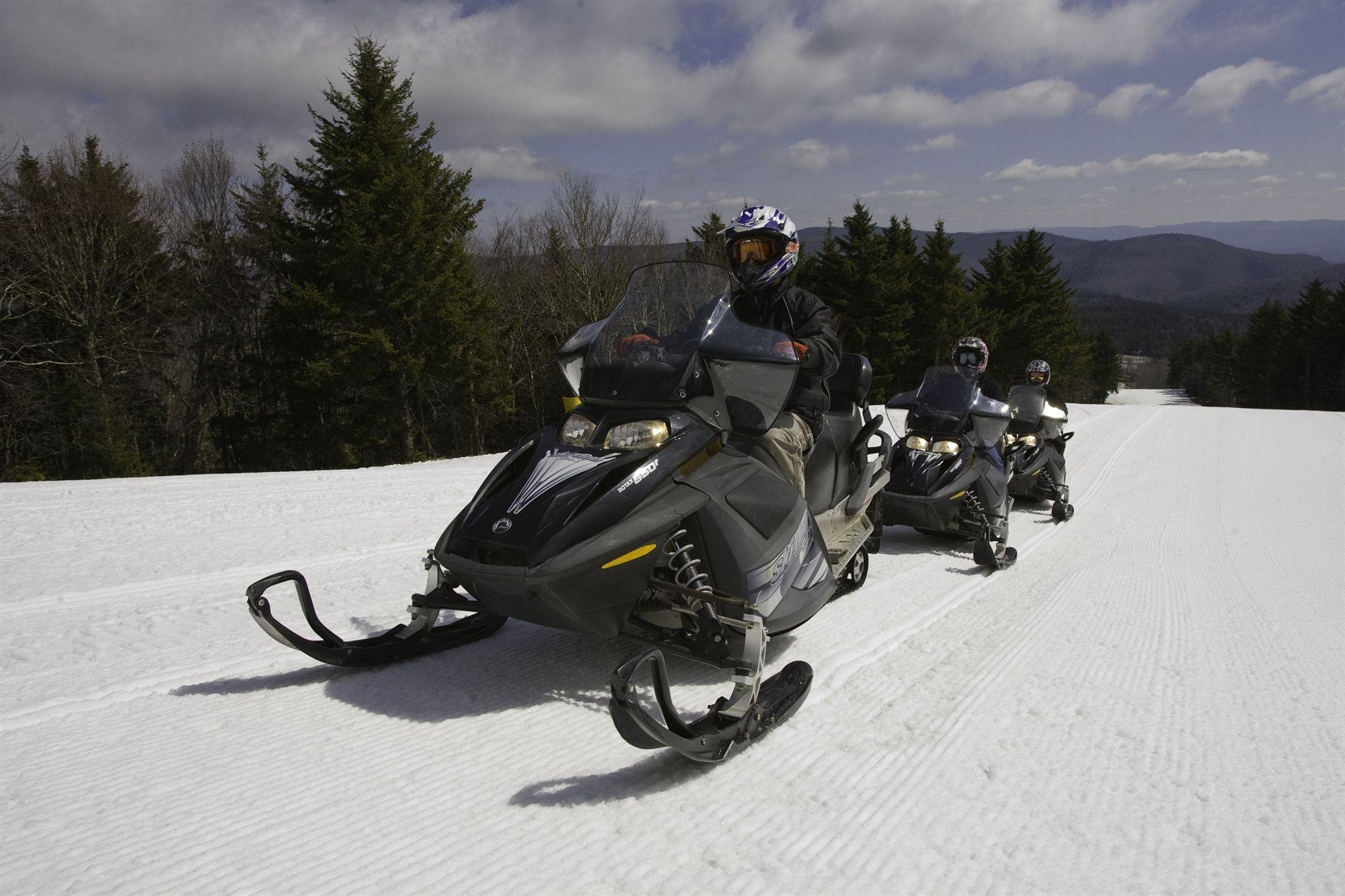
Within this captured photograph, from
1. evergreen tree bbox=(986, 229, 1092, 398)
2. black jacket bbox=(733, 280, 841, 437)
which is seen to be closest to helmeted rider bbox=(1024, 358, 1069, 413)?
black jacket bbox=(733, 280, 841, 437)

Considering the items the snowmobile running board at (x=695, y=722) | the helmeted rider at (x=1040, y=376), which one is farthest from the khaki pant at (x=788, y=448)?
the helmeted rider at (x=1040, y=376)

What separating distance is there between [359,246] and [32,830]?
1977cm

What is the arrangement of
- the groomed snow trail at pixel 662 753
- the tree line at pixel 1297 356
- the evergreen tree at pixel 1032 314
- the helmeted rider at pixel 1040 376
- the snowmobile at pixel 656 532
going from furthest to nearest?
the tree line at pixel 1297 356
the evergreen tree at pixel 1032 314
the helmeted rider at pixel 1040 376
the snowmobile at pixel 656 532
the groomed snow trail at pixel 662 753

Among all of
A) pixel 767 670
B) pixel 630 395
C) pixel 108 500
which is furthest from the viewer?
pixel 108 500

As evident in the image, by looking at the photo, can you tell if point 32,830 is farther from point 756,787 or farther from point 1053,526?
point 1053,526

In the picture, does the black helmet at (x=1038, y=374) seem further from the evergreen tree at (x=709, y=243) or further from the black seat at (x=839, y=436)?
the evergreen tree at (x=709, y=243)

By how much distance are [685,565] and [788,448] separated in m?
0.99

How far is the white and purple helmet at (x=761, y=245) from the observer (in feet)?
13.2

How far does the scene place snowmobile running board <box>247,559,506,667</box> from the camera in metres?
2.83

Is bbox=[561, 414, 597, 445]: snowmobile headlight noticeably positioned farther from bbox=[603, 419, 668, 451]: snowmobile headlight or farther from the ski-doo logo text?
the ski-doo logo text

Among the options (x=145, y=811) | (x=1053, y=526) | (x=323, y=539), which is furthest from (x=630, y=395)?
(x=1053, y=526)

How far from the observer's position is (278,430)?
69.8 ft

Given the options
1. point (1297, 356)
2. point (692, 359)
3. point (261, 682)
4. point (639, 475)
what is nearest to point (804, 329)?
point (692, 359)

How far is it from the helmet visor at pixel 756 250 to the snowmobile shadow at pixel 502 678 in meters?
2.01
